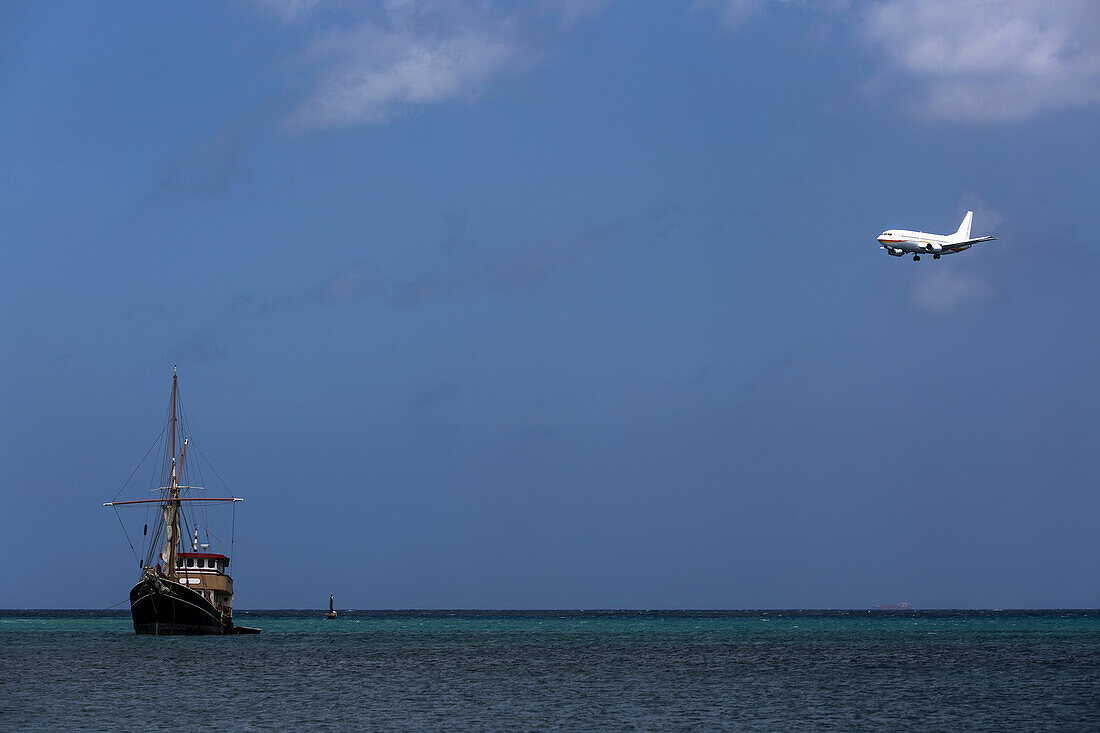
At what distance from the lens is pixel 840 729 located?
47594mm

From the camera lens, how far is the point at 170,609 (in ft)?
368

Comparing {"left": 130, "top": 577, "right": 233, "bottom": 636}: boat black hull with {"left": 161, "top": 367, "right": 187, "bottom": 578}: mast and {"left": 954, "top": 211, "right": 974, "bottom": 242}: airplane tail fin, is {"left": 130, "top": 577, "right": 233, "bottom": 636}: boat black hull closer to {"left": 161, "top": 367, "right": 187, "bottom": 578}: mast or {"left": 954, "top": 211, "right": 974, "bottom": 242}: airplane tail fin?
{"left": 161, "top": 367, "right": 187, "bottom": 578}: mast

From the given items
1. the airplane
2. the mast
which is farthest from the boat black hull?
the airplane

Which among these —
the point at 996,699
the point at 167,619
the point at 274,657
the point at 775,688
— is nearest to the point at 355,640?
the point at 167,619

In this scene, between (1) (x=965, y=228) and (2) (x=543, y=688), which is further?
(1) (x=965, y=228)

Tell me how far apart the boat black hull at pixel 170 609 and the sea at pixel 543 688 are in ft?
15.5

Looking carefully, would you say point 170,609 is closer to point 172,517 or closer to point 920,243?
point 172,517

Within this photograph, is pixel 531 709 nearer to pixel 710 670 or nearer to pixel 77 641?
pixel 710 670

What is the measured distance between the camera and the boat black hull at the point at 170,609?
110m

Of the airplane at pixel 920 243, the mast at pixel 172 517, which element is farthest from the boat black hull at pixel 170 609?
the airplane at pixel 920 243

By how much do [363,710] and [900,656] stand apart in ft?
171

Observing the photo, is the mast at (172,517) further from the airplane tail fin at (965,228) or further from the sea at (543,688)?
the airplane tail fin at (965,228)

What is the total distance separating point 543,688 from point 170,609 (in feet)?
189

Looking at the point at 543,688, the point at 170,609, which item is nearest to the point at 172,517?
the point at 170,609
